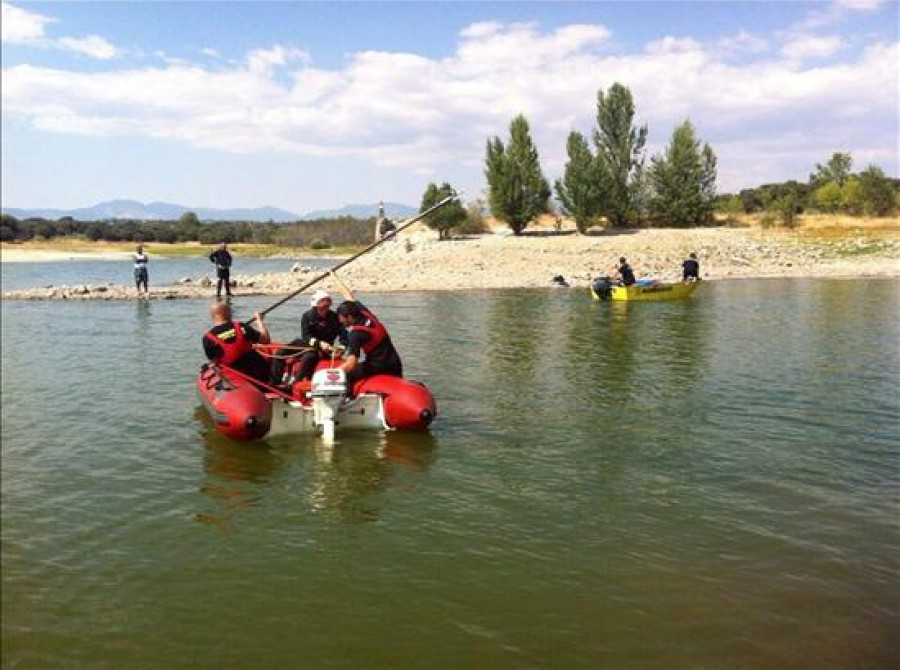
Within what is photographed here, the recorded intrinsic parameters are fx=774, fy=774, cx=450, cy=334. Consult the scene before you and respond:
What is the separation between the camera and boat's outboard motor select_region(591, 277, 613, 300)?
1241 inches

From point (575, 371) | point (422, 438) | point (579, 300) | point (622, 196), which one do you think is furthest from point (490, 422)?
point (622, 196)

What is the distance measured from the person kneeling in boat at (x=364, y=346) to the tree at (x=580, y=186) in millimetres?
49404

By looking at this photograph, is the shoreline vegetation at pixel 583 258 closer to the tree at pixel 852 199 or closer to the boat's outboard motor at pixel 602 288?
the tree at pixel 852 199

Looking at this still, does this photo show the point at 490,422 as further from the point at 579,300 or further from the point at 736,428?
the point at 579,300

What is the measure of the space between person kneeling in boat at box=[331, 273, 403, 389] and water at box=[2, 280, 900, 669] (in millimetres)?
1134

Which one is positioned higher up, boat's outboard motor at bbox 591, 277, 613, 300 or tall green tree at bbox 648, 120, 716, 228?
tall green tree at bbox 648, 120, 716, 228

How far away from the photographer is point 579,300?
109 ft

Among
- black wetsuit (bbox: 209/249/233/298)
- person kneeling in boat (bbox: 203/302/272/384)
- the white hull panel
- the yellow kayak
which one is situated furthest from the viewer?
the yellow kayak

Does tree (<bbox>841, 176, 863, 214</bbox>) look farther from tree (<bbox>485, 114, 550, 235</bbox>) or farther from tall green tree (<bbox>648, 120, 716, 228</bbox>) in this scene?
tree (<bbox>485, 114, 550, 235</bbox>)

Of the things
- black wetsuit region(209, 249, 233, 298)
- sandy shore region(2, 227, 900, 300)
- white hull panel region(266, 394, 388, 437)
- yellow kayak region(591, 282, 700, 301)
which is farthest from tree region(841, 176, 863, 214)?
white hull panel region(266, 394, 388, 437)

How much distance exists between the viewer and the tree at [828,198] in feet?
230

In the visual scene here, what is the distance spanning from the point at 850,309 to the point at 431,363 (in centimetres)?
1829

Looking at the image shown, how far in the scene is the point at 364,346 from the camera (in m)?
12.5

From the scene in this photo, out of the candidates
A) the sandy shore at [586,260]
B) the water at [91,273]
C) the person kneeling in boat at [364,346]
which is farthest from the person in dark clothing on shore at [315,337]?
the water at [91,273]
